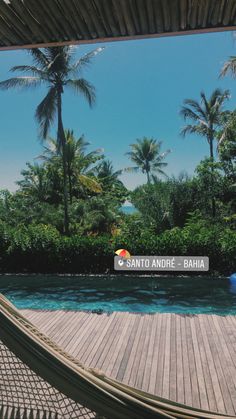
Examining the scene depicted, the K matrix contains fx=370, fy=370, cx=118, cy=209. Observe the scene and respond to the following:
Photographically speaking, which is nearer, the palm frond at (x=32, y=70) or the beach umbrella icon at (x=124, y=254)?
the beach umbrella icon at (x=124, y=254)

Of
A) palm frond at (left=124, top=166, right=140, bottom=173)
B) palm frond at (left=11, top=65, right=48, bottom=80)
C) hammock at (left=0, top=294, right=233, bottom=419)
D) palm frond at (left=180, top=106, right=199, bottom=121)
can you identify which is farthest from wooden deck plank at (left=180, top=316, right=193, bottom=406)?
palm frond at (left=124, top=166, right=140, bottom=173)

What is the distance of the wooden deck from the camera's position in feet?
15.4

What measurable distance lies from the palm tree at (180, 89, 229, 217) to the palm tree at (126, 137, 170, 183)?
13.7m

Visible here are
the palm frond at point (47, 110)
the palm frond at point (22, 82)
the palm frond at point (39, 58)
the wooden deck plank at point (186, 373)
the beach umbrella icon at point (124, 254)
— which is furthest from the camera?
the palm frond at point (22, 82)

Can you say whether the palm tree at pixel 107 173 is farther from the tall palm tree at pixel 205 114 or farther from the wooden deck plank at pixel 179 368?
the wooden deck plank at pixel 179 368

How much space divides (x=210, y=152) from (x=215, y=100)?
423 centimetres

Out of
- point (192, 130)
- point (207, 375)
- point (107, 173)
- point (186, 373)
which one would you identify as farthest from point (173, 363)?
point (107, 173)

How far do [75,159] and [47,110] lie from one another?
24.0 ft

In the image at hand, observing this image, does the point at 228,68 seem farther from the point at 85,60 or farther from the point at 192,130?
the point at 192,130

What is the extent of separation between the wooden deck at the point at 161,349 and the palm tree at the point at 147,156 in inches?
1329

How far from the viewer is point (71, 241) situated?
14891 millimetres

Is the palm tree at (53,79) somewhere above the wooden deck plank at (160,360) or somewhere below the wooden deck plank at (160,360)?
above

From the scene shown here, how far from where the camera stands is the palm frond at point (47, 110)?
18.8 m

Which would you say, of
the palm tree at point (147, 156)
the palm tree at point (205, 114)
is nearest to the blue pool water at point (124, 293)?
the palm tree at point (205, 114)
